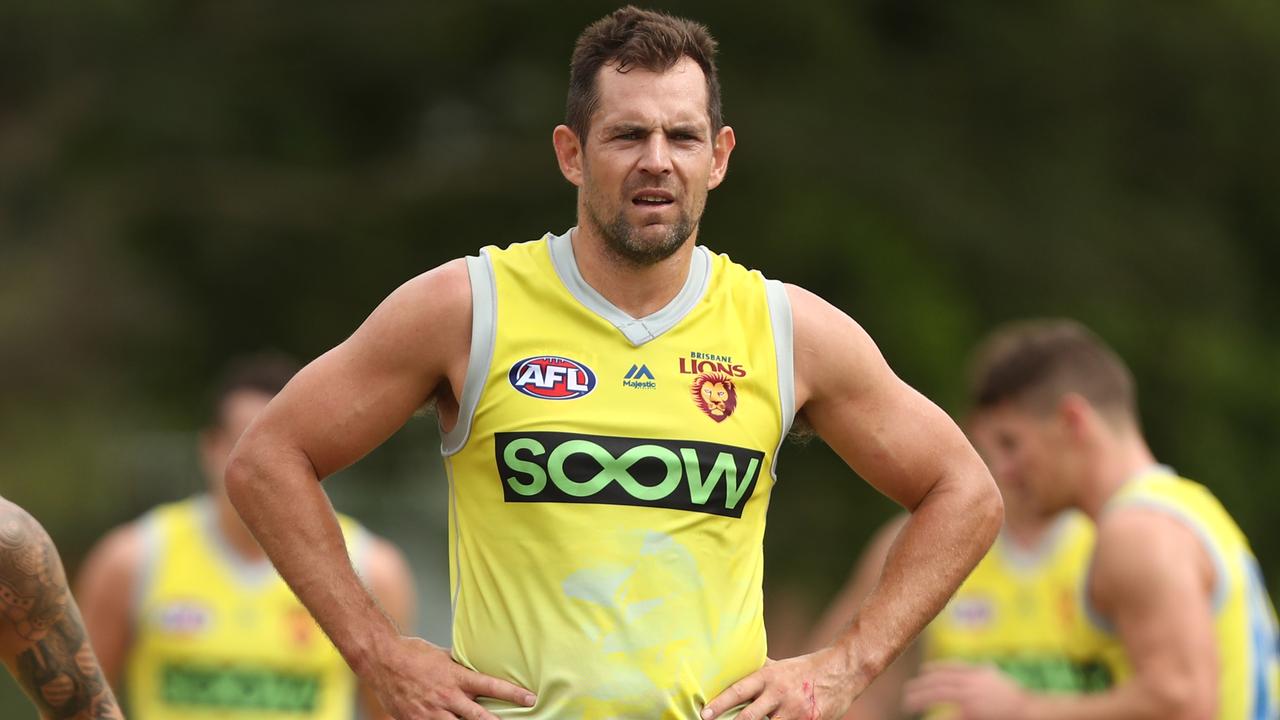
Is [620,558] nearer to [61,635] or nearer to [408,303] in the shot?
[408,303]

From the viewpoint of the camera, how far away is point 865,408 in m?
4.75

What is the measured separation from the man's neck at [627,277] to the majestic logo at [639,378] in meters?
0.16

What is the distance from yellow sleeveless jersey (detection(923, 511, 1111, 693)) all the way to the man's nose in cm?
333

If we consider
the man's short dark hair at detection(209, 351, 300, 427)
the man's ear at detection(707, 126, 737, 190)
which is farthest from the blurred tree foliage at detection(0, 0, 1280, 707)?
the man's ear at detection(707, 126, 737, 190)

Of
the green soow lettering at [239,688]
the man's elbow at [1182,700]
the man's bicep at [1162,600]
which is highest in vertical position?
the man's bicep at [1162,600]

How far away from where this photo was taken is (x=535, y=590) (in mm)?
4473

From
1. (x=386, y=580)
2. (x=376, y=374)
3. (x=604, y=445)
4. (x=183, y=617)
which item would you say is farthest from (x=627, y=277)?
(x=183, y=617)

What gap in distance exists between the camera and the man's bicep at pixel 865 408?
471 cm

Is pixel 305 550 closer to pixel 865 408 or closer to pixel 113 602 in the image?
pixel 865 408

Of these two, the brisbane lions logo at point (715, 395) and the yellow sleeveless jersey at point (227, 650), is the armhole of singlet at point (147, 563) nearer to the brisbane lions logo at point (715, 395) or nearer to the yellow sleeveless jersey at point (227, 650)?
the yellow sleeveless jersey at point (227, 650)

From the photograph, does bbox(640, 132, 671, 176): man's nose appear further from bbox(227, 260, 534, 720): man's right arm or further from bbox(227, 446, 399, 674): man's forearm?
bbox(227, 446, 399, 674): man's forearm

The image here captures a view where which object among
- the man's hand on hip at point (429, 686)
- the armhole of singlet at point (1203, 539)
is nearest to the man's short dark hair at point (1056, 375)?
the armhole of singlet at point (1203, 539)

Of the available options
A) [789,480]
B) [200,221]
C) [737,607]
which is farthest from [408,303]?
[200,221]

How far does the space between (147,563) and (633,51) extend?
13.6 ft
